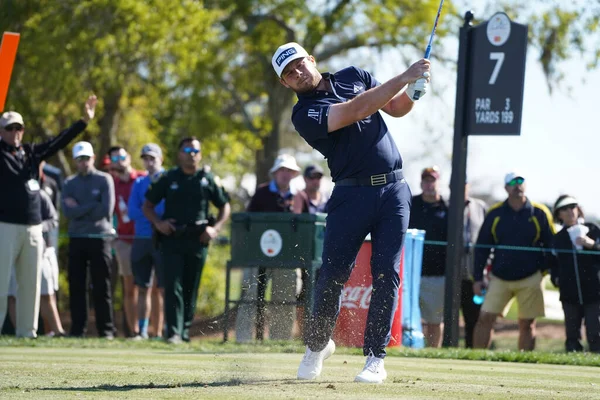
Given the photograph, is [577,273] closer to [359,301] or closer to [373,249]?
[359,301]

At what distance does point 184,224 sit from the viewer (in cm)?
1252

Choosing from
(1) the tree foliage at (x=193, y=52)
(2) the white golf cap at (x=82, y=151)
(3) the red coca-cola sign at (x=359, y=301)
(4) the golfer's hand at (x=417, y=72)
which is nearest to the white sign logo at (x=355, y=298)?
(3) the red coca-cola sign at (x=359, y=301)

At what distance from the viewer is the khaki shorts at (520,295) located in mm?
12297

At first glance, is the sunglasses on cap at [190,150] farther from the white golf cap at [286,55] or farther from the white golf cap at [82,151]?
the white golf cap at [286,55]

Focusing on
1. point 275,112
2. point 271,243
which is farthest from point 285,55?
point 275,112

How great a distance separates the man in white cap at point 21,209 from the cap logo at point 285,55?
15.7 feet

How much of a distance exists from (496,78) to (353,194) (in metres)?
5.31

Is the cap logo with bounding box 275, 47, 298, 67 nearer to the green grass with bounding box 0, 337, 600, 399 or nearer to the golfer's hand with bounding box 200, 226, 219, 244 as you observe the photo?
the green grass with bounding box 0, 337, 600, 399

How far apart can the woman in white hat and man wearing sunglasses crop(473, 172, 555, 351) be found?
0.21 m

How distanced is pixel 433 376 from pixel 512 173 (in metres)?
5.26

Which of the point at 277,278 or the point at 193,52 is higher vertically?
the point at 193,52

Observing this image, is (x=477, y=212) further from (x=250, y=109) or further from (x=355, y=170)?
(x=250, y=109)

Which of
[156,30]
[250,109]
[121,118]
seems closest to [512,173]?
[156,30]

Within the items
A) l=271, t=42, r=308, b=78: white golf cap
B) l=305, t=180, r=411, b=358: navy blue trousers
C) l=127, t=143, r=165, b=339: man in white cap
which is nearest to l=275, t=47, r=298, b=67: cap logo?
l=271, t=42, r=308, b=78: white golf cap
